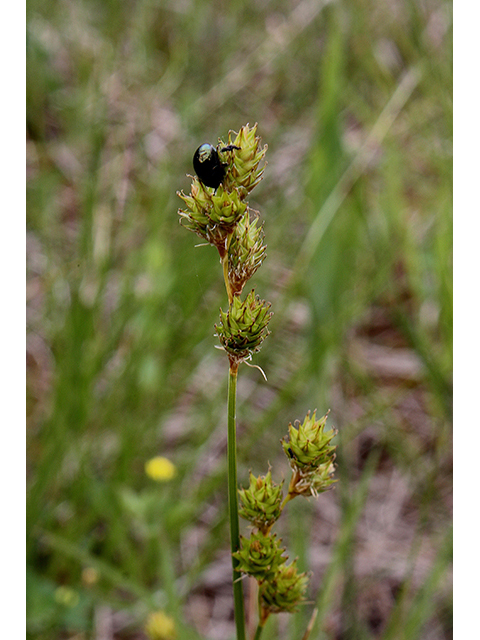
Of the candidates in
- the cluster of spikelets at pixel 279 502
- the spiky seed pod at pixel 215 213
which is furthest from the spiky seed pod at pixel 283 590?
the spiky seed pod at pixel 215 213

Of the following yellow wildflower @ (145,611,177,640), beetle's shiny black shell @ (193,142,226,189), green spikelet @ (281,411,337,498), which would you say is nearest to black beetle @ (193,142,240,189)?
beetle's shiny black shell @ (193,142,226,189)

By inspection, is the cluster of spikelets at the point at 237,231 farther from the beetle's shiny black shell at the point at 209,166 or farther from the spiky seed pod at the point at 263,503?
the spiky seed pod at the point at 263,503

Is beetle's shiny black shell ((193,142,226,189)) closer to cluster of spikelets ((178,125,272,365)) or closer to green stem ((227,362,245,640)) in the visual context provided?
cluster of spikelets ((178,125,272,365))

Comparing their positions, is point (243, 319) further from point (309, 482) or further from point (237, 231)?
point (309, 482)

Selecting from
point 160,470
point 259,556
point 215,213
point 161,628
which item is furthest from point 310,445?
point 160,470

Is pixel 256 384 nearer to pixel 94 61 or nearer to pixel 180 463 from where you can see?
pixel 180 463

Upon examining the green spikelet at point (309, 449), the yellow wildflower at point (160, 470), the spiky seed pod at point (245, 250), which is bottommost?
the green spikelet at point (309, 449)
